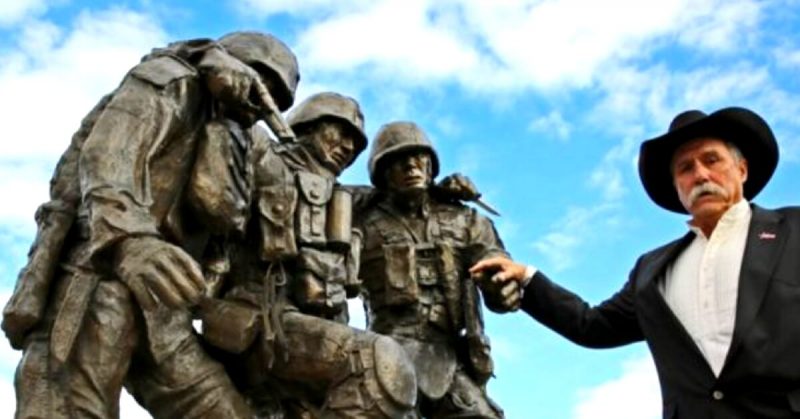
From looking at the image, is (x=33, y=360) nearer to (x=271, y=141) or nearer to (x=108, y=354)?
Answer: (x=108, y=354)

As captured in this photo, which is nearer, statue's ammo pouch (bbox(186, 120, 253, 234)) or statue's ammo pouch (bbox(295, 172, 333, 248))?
statue's ammo pouch (bbox(186, 120, 253, 234))

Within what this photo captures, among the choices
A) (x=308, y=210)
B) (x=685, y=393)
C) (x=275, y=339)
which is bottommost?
(x=685, y=393)

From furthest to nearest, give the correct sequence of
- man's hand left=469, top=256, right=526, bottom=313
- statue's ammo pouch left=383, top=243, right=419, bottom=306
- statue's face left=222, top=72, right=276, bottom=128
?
statue's ammo pouch left=383, top=243, right=419, bottom=306
statue's face left=222, top=72, right=276, bottom=128
man's hand left=469, top=256, right=526, bottom=313

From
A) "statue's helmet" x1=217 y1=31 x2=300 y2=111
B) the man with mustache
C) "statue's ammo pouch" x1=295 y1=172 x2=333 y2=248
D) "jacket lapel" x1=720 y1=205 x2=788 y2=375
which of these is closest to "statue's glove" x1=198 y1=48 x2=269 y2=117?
"statue's helmet" x1=217 y1=31 x2=300 y2=111

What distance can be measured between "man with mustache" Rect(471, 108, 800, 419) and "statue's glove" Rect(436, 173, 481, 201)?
2.91m

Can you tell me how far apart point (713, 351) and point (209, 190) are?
243 cm

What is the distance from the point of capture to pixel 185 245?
5.74m

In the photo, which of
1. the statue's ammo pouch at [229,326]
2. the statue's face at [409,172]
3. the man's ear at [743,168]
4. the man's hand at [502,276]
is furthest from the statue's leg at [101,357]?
the statue's face at [409,172]

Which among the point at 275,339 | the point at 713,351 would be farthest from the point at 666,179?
the point at 275,339

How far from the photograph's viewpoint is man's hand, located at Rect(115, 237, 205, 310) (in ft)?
15.6

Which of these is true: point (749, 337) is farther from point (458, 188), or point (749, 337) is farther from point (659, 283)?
point (458, 188)

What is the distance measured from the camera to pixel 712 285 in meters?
4.57

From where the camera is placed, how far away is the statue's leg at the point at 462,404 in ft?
24.7

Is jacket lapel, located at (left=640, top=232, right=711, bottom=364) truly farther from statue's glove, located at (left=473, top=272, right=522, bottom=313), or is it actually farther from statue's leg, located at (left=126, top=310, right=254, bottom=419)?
statue's leg, located at (left=126, top=310, right=254, bottom=419)
